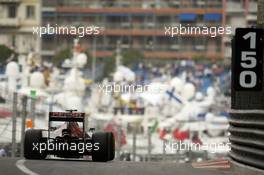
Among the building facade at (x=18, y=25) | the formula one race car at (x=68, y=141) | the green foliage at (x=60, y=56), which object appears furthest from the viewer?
the green foliage at (x=60, y=56)

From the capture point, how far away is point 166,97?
6244 cm

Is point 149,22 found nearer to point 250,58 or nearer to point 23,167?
point 250,58

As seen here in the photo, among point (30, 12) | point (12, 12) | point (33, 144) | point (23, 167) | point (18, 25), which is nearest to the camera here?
point (23, 167)

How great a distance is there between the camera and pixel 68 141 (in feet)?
63.5

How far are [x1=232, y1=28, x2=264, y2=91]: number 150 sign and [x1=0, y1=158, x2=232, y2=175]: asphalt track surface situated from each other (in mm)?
1287

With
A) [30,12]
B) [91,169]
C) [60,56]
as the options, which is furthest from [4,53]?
[91,169]

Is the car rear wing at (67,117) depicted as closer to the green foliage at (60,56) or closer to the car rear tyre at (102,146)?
the car rear tyre at (102,146)

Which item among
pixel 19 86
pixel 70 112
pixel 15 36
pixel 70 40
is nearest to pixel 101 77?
pixel 19 86

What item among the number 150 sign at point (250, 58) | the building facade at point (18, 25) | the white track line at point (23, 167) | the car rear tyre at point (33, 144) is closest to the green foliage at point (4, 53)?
the building facade at point (18, 25)

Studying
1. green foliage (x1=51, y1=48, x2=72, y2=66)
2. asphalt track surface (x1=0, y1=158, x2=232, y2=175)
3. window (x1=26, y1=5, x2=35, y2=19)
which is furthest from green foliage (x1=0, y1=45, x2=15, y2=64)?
asphalt track surface (x1=0, y1=158, x2=232, y2=175)

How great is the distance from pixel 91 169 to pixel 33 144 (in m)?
2.78

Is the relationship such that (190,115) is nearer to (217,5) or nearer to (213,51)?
(213,51)

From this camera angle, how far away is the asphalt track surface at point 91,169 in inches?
627

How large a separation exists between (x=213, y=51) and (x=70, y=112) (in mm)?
37912
